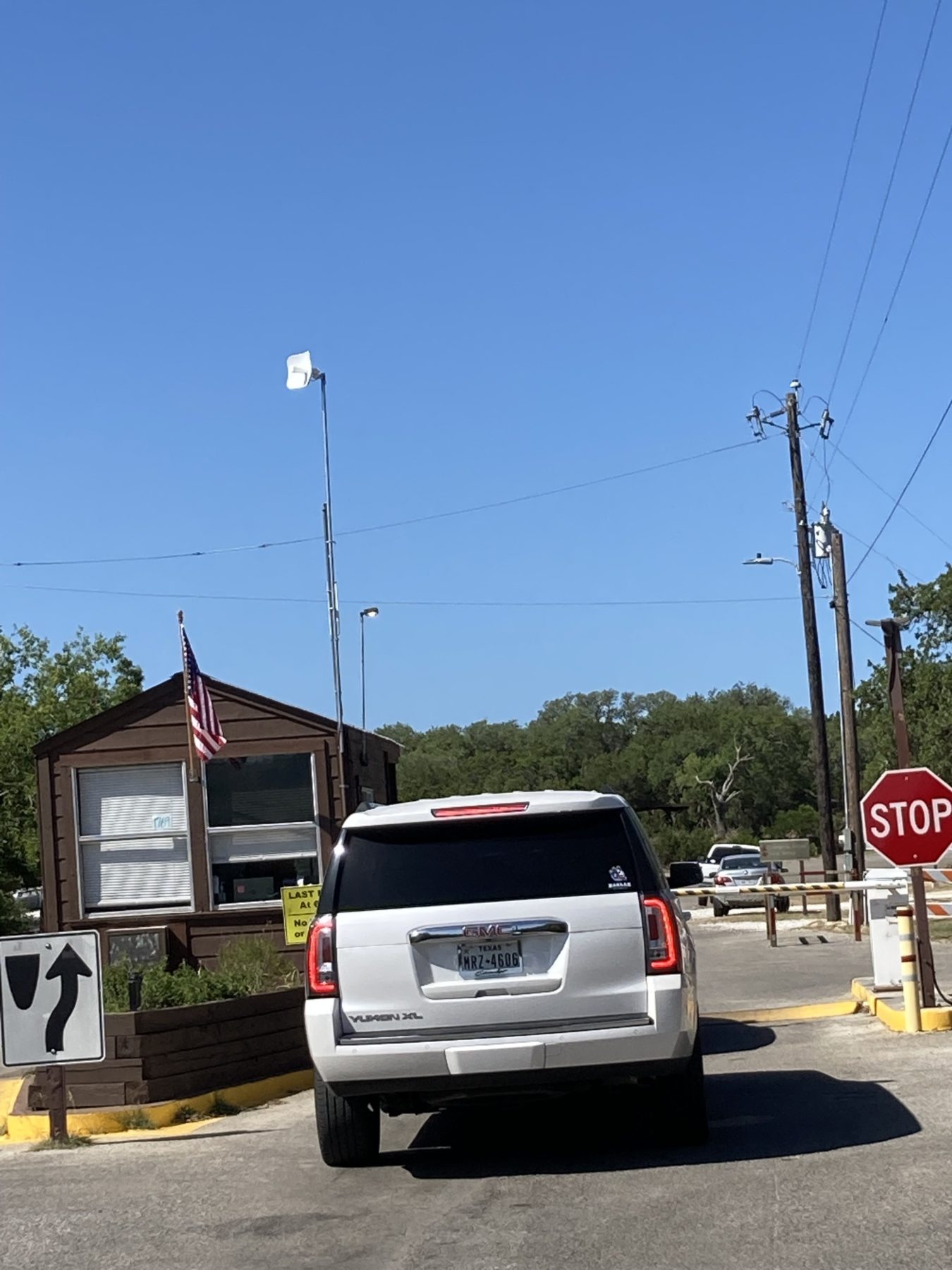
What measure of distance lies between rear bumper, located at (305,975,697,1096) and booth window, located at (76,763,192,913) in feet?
32.4

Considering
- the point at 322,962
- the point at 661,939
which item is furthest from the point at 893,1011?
the point at 322,962

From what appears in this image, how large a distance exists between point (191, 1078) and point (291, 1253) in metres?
4.49

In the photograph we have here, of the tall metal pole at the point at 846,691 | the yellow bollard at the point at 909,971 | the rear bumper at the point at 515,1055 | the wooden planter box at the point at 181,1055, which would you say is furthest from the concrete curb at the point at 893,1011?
the tall metal pole at the point at 846,691

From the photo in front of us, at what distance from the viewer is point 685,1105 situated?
28.1 ft

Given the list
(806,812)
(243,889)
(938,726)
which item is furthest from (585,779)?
(243,889)

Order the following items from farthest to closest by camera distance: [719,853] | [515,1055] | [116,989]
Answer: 1. [719,853]
2. [116,989]
3. [515,1055]

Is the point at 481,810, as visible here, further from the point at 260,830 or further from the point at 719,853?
the point at 719,853

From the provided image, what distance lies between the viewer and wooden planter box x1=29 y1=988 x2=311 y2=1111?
35.6 ft

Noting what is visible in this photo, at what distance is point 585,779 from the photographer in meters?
107

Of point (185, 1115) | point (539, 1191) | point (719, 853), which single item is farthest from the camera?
point (719, 853)

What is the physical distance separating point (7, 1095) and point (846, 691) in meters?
24.6

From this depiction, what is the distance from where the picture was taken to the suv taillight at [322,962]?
8.20m

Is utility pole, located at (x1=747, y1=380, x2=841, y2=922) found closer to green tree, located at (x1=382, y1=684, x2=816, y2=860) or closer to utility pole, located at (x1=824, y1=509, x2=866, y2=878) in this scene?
utility pole, located at (x1=824, y1=509, x2=866, y2=878)

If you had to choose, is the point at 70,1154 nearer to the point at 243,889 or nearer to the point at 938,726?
the point at 243,889
